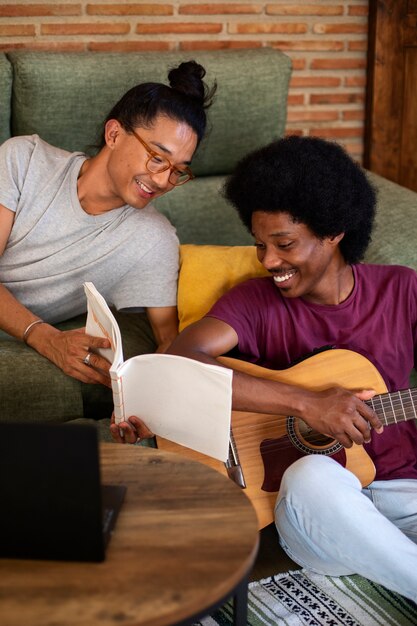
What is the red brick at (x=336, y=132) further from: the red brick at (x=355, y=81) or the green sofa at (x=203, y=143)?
the green sofa at (x=203, y=143)

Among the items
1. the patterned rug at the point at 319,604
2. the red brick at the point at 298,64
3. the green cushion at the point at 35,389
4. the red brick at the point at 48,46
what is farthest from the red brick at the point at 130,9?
the patterned rug at the point at 319,604

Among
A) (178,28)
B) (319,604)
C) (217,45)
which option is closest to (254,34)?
(217,45)

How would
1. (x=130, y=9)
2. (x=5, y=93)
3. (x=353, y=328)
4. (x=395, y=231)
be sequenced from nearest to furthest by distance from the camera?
1. (x=353, y=328)
2. (x=395, y=231)
3. (x=5, y=93)
4. (x=130, y=9)

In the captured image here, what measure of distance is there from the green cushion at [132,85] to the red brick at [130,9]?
1.04 ft

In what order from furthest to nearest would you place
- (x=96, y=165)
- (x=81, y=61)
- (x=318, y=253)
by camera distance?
(x=81, y=61) < (x=96, y=165) < (x=318, y=253)

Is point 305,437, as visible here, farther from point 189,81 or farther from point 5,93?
point 5,93

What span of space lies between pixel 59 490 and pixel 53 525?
0.06 metres

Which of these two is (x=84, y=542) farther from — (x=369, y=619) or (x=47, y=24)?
(x=47, y=24)

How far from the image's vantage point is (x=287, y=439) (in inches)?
74.1

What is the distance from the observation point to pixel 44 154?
2230 millimetres

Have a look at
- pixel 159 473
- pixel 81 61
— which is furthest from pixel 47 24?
pixel 159 473

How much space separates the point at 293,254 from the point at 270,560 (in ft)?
2.26

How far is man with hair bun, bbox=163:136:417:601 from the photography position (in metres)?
1.74

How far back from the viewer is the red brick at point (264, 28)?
3.07 metres
